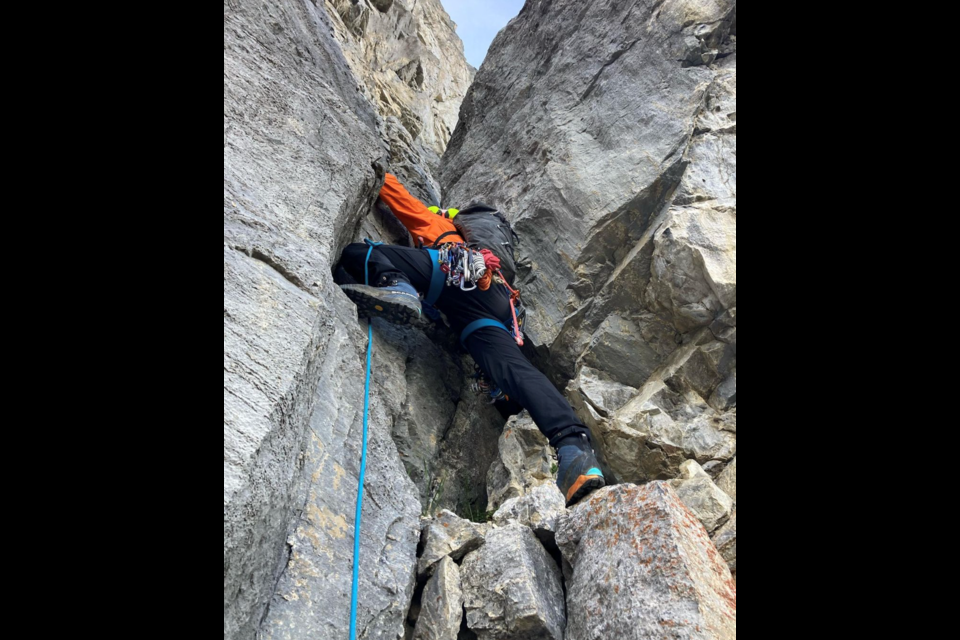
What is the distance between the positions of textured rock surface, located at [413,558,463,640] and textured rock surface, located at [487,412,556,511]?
158 cm

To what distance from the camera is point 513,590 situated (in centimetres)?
340

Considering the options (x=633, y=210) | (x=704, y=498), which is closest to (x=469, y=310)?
(x=633, y=210)

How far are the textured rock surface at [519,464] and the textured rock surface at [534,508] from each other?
0.61 metres

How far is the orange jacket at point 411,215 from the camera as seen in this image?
251 inches

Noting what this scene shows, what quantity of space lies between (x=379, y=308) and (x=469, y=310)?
0.95 metres

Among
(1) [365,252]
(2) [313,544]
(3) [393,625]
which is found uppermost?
(1) [365,252]

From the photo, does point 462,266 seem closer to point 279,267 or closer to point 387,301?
point 387,301

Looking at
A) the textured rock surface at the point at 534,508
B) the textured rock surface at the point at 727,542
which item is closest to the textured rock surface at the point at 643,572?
the textured rock surface at the point at 534,508

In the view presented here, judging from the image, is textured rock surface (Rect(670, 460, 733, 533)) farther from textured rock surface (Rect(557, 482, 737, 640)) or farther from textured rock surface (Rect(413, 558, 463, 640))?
textured rock surface (Rect(413, 558, 463, 640))

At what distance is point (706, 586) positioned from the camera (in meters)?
3.01

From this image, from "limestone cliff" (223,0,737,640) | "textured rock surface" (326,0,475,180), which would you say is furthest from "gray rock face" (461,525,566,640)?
"textured rock surface" (326,0,475,180)

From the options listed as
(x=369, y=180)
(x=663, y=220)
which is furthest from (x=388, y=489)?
(x=663, y=220)
